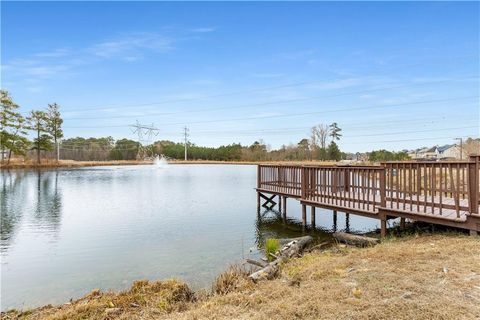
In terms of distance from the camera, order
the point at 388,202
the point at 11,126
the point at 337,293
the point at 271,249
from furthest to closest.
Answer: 1. the point at 11,126
2. the point at 388,202
3. the point at 271,249
4. the point at 337,293


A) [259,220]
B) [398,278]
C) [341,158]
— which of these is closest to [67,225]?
Answer: [259,220]

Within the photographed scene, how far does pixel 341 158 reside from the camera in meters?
55.4

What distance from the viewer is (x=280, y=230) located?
35.1 ft

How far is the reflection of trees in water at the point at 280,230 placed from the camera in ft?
31.8

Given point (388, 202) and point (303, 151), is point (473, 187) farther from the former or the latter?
point (303, 151)

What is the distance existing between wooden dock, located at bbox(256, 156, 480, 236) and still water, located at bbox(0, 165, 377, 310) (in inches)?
53.1

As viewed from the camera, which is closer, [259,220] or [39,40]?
[259,220]

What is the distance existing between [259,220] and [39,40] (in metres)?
22.5

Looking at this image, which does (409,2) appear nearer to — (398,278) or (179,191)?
(179,191)

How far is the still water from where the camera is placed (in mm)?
6473

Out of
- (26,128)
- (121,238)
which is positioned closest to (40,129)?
(26,128)

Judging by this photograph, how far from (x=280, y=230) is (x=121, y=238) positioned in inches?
204

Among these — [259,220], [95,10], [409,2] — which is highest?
[409,2]

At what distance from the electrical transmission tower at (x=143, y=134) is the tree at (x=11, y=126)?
1870 cm
